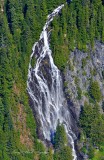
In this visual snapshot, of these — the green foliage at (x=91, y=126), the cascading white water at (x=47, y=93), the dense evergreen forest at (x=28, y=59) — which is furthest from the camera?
the green foliage at (x=91, y=126)

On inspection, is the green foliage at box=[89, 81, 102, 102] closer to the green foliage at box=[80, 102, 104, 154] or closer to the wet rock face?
the wet rock face

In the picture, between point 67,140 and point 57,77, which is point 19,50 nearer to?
point 57,77

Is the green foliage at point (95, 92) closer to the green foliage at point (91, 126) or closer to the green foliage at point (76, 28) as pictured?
the green foliage at point (91, 126)

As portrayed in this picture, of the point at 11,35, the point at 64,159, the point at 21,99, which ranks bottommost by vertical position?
→ the point at 64,159

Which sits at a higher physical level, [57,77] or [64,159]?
[57,77]

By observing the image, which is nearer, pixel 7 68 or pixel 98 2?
pixel 7 68

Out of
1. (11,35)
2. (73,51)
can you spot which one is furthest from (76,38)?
(11,35)

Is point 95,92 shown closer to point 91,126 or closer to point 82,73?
point 82,73

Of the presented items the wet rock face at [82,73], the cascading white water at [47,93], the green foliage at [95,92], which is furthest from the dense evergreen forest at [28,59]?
the cascading white water at [47,93]
